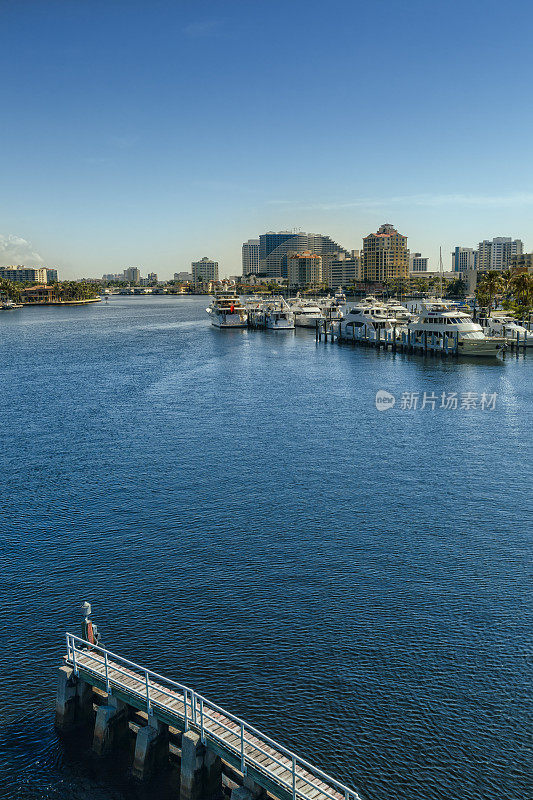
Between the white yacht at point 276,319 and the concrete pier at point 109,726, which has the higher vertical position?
the white yacht at point 276,319

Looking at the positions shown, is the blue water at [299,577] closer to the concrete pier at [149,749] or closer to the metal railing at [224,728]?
the concrete pier at [149,749]

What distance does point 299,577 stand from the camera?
3241 centimetres

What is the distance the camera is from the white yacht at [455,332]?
10775cm

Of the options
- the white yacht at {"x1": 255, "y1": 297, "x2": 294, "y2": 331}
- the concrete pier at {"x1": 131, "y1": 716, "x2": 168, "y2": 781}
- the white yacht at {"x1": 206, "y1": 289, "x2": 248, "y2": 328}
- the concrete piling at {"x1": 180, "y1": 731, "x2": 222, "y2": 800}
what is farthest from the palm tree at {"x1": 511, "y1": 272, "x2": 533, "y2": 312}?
the concrete piling at {"x1": 180, "y1": 731, "x2": 222, "y2": 800}

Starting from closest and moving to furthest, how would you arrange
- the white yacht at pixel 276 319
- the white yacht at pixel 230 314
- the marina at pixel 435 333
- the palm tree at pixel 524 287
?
the marina at pixel 435 333, the palm tree at pixel 524 287, the white yacht at pixel 276 319, the white yacht at pixel 230 314

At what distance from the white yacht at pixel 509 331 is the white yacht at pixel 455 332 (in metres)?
5.37

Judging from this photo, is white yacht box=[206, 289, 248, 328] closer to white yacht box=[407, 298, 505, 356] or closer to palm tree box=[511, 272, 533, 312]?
palm tree box=[511, 272, 533, 312]

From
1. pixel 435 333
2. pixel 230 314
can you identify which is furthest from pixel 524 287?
pixel 230 314

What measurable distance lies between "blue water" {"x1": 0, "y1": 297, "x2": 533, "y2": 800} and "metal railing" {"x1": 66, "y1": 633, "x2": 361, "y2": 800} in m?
2.49

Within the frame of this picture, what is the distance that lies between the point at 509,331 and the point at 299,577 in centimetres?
10004

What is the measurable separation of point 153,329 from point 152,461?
5678 inches

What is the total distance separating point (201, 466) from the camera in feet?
165

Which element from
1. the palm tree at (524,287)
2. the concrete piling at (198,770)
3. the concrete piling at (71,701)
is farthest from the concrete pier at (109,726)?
the palm tree at (524,287)

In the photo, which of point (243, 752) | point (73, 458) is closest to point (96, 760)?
point (243, 752)
